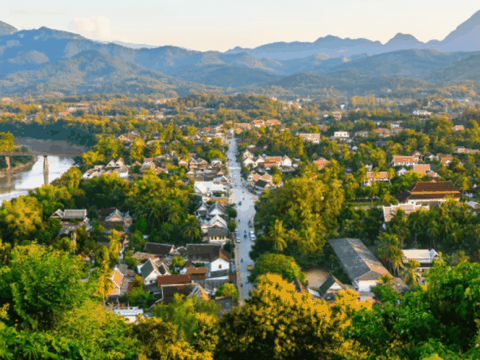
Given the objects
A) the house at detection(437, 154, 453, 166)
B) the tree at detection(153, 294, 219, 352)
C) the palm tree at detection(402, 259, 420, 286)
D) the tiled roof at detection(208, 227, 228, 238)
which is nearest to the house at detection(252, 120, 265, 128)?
the house at detection(437, 154, 453, 166)

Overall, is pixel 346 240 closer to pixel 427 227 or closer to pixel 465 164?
pixel 427 227

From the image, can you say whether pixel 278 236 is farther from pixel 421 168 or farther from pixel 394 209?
pixel 421 168

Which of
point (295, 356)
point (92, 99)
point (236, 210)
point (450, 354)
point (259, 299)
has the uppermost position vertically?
point (92, 99)

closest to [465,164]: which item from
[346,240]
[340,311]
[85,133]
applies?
[346,240]

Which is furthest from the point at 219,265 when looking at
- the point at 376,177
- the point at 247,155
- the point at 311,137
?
the point at 311,137

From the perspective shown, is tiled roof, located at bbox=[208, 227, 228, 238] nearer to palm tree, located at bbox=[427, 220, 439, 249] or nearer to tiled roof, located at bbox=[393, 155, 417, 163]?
palm tree, located at bbox=[427, 220, 439, 249]
